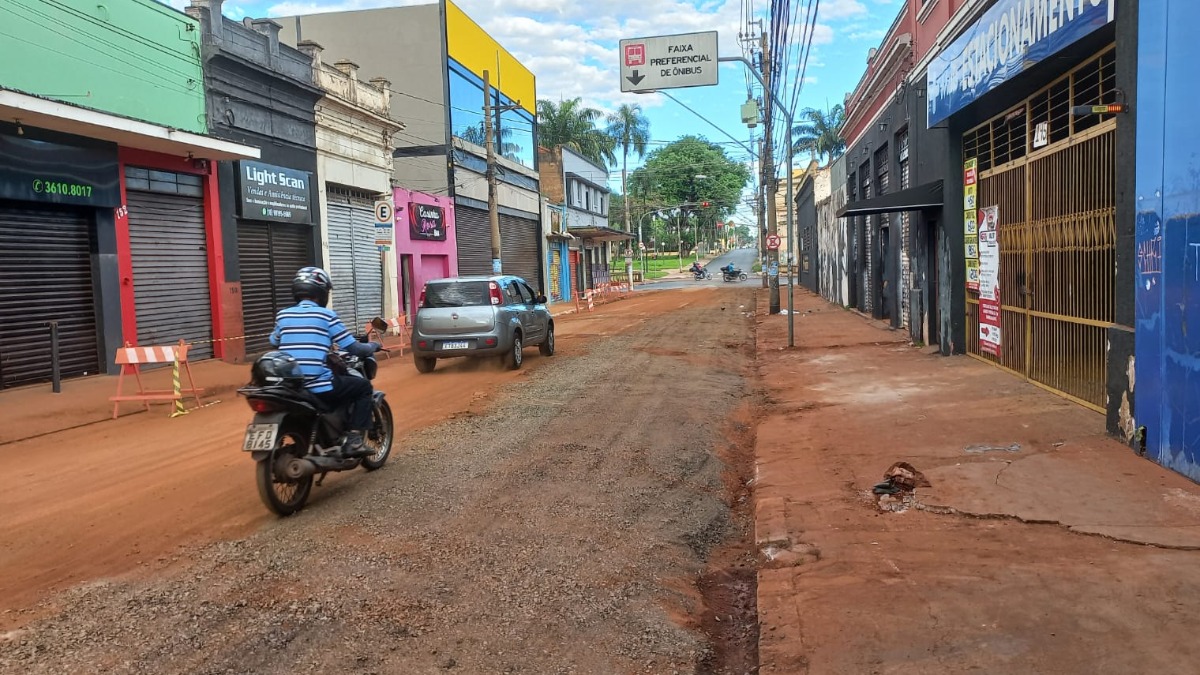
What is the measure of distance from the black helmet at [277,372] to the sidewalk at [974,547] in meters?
3.30

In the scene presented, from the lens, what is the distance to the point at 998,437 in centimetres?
708

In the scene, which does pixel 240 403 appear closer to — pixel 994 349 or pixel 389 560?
pixel 389 560

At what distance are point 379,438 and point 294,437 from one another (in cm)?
118

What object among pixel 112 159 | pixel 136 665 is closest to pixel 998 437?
pixel 136 665

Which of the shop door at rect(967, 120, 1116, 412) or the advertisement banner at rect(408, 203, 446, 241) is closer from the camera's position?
the shop door at rect(967, 120, 1116, 412)

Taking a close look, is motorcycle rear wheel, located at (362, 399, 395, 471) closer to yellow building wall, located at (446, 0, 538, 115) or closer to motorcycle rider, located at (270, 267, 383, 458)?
motorcycle rider, located at (270, 267, 383, 458)

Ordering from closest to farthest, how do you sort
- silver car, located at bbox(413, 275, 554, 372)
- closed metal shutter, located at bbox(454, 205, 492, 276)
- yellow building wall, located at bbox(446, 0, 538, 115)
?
silver car, located at bbox(413, 275, 554, 372), yellow building wall, located at bbox(446, 0, 538, 115), closed metal shutter, located at bbox(454, 205, 492, 276)

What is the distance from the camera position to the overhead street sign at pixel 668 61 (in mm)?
19234

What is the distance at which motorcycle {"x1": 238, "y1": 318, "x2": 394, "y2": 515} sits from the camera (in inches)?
213

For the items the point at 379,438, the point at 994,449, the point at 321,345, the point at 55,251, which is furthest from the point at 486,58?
the point at 994,449

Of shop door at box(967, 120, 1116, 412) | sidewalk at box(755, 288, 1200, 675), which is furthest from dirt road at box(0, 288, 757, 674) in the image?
shop door at box(967, 120, 1116, 412)

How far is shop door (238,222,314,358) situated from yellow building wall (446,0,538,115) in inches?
459

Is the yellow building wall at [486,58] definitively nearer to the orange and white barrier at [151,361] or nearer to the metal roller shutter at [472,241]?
the metal roller shutter at [472,241]

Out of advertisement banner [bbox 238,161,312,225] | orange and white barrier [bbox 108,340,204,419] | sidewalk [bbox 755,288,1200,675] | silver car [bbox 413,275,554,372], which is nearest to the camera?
sidewalk [bbox 755,288,1200,675]
